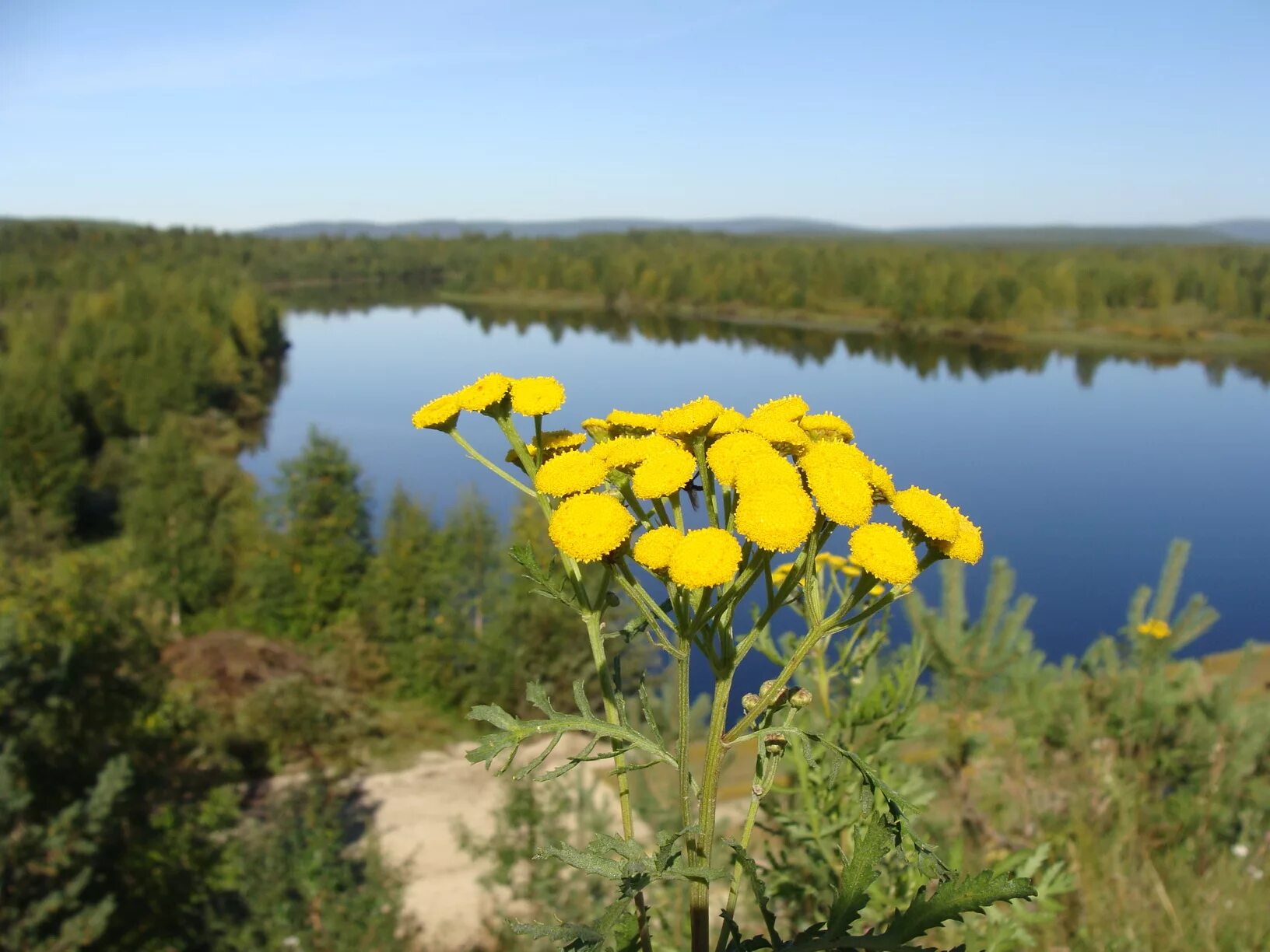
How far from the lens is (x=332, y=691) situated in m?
16.6

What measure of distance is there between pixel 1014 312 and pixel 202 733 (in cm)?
5475

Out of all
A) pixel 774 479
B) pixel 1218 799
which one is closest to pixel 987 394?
pixel 1218 799

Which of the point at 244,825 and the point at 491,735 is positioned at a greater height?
the point at 491,735

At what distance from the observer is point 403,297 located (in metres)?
94.7

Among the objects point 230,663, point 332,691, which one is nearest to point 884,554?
point 332,691

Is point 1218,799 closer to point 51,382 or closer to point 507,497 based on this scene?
point 507,497

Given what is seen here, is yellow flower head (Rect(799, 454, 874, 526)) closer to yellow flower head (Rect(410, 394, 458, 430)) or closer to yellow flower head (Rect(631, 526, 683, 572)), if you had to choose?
yellow flower head (Rect(631, 526, 683, 572))

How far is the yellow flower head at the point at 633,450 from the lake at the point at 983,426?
41.1 ft

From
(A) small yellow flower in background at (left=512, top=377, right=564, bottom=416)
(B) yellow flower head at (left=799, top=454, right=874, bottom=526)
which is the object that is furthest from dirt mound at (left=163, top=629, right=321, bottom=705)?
(B) yellow flower head at (left=799, top=454, right=874, bottom=526)

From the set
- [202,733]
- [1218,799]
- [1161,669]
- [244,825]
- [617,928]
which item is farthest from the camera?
[202,733]

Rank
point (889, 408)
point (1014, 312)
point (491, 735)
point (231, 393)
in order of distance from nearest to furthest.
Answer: point (491, 735), point (889, 408), point (231, 393), point (1014, 312)

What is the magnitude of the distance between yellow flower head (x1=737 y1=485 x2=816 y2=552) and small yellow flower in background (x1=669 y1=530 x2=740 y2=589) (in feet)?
0.11

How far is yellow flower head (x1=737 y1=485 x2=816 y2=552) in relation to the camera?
115 cm

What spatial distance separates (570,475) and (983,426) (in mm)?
39714
